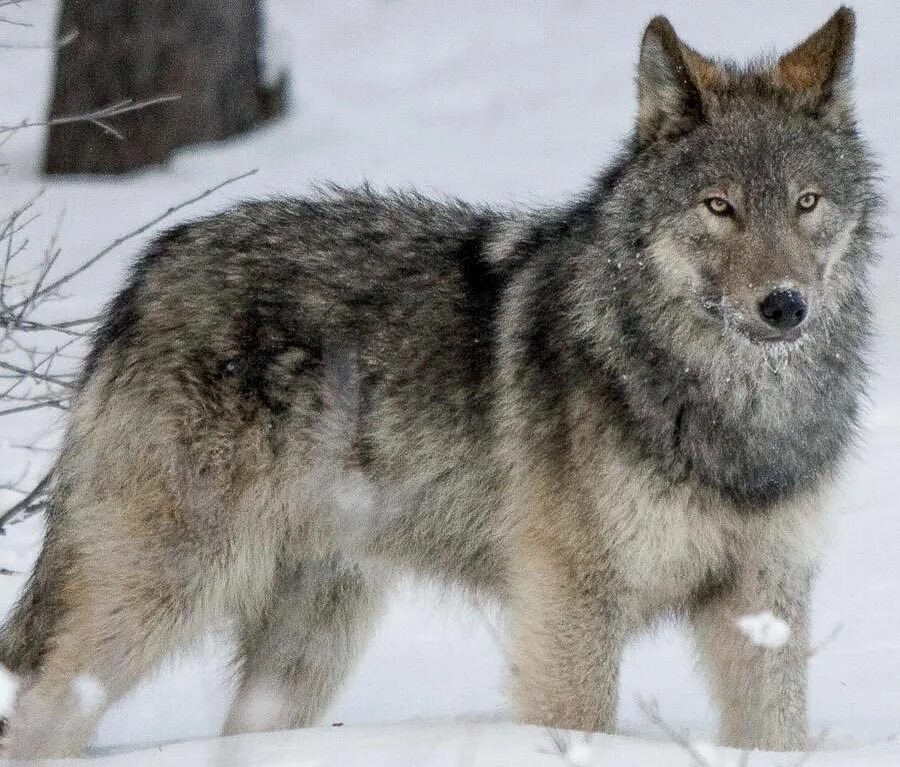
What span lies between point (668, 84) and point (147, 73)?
24.2 ft

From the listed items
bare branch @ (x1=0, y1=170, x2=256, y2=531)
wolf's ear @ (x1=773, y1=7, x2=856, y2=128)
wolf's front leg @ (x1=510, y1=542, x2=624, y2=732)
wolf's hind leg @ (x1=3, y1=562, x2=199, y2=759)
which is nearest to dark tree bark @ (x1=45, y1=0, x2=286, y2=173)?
bare branch @ (x1=0, y1=170, x2=256, y2=531)

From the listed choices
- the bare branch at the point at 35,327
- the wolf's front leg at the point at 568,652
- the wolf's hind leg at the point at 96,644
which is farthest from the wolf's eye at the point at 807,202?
the wolf's hind leg at the point at 96,644

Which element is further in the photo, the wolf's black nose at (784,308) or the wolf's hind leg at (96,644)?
the wolf's hind leg at (96,644)

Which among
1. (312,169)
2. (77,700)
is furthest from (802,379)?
(312,169)

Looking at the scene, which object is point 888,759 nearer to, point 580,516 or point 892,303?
point 580,516

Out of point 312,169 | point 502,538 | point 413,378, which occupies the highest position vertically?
point 413,378

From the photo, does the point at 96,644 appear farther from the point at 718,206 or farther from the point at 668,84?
the point at 668,84

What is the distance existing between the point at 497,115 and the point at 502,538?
8951 millimetres

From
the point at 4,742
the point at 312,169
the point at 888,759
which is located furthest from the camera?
the point at 312,169

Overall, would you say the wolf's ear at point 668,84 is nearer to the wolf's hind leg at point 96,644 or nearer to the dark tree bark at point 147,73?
the wolf's hind leg at point 96,644

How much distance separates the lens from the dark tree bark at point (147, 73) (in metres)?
11.0

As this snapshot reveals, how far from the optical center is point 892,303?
29.7 ft

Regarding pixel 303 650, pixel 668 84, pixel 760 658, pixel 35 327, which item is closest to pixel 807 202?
pixel 668 84

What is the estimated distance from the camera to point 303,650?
5.12 metres
